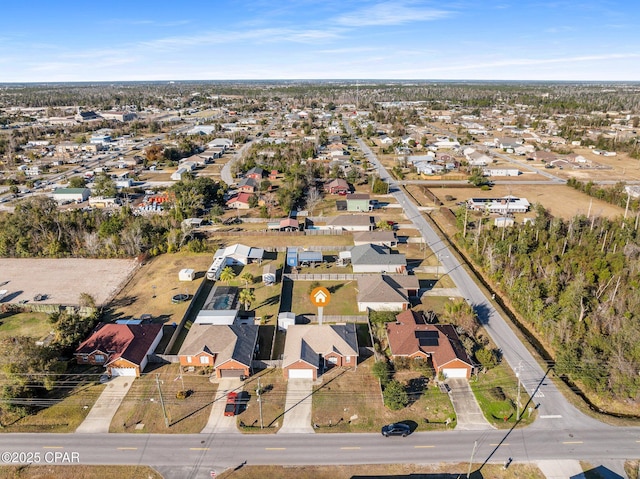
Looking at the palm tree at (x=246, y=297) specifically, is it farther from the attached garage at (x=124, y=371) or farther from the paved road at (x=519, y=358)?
the paved road at (x=519, y=358)

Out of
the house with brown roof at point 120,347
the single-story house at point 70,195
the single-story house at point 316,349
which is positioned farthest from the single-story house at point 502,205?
the single-story house at point 70,195

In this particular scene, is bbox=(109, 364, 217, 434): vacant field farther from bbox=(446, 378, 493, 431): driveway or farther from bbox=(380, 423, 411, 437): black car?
bbox=(446, 378, 493, 431): driveway

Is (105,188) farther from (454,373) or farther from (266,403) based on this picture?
(454,373)

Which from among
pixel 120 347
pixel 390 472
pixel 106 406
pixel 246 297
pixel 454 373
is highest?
pixel 246 297

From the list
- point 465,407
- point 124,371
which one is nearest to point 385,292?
point 465,407

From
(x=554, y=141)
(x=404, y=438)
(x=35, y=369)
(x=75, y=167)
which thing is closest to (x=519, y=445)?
(x=404, y=438)

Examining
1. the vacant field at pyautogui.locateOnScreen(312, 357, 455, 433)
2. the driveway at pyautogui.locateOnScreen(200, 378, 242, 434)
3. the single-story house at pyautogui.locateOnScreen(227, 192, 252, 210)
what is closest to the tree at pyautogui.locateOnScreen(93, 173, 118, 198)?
the single-story house at pyautogui.locateOnScreen(227, 192, 252, 210)
